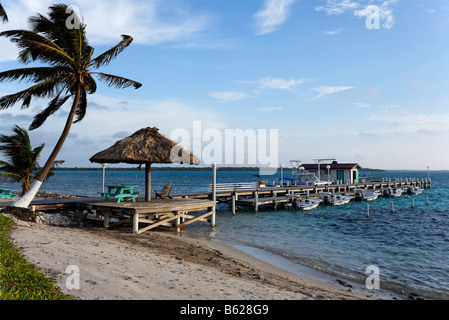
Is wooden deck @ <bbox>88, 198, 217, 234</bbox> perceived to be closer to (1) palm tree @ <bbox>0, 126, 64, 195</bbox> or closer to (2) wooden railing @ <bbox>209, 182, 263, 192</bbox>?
(1) palm tree @ <bbox>0, 126, 64, 195</bbox>

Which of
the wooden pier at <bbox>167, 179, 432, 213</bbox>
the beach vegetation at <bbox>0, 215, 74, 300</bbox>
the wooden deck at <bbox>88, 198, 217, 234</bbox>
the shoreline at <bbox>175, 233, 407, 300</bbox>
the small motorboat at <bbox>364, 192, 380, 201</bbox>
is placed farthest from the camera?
the small motorboat at <bbox>364, 192, 380, 201</bbox>

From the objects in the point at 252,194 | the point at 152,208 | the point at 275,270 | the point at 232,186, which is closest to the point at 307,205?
the point at 252,194

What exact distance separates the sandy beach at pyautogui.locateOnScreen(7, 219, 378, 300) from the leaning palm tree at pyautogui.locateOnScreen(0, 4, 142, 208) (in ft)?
20.5

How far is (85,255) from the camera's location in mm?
7523

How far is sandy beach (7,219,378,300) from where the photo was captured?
5.50m

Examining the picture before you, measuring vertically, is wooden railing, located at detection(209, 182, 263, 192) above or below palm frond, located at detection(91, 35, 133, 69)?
below

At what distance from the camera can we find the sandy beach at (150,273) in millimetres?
5496

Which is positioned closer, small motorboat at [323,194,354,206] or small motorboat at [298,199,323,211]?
small motorboat at [298,199,323,211]

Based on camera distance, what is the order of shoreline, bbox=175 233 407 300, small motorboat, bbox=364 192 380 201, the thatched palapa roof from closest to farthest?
1. shoreline, bbox=175 233 407 300
2. the thatched palapa roof
3. small motorboat, bbox=364 192 380 201

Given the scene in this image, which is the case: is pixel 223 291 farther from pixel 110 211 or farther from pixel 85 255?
pixel 110 211

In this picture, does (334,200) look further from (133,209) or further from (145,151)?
(133,209)

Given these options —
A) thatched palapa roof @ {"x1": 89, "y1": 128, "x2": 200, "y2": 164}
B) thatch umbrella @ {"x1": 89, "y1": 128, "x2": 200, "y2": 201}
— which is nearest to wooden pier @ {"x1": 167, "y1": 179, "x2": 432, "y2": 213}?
thatch umbrella @ {"x1": 89, "y1": 128, "x2": 200, "y2": 201}

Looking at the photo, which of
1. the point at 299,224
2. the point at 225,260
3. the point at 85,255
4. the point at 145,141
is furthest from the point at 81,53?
the point at 299,224
